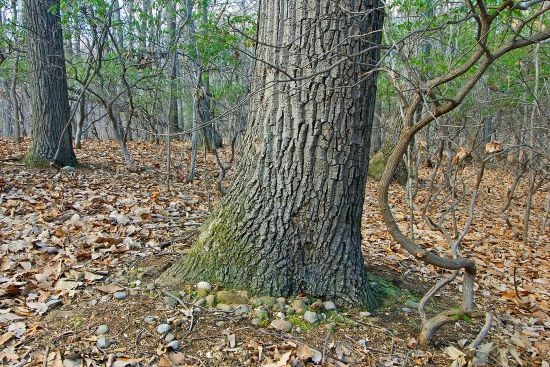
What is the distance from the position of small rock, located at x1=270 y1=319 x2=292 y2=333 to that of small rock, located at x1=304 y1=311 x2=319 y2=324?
0.12 meters

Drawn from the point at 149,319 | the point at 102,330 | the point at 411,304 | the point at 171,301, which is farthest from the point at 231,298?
the point at 411,304

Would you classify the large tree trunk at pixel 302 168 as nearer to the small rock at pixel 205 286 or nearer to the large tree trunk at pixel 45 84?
the small rock at pixel 205 286

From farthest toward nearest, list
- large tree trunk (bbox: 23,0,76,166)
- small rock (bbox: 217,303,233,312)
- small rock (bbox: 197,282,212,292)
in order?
large tree trunk (bbox: 23,0,76,166)
small rock (bbox: 197,282,212,292)
small rock (bbox: 217,303,233,312)

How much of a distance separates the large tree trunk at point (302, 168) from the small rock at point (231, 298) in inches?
2.8

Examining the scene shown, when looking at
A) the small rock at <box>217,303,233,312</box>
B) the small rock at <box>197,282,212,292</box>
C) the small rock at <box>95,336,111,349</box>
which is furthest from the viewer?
the small rock at <box>197,282,212,292</box>

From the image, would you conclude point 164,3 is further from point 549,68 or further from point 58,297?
point 549,68

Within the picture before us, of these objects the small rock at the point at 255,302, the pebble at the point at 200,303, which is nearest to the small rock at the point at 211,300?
the pebble at the point at 200,303

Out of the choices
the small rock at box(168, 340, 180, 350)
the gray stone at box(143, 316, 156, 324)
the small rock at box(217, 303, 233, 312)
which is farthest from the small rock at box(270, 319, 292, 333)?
the gray stone at box(143, 316, 156, 324)

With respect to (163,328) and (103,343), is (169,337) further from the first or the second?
(103,343)

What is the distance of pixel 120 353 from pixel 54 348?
1.17ft

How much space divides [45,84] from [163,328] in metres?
5.43

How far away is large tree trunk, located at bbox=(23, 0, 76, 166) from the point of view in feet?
20.5

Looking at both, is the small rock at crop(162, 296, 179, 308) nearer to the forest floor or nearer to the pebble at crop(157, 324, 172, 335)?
the forest floor

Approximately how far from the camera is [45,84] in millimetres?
6270
